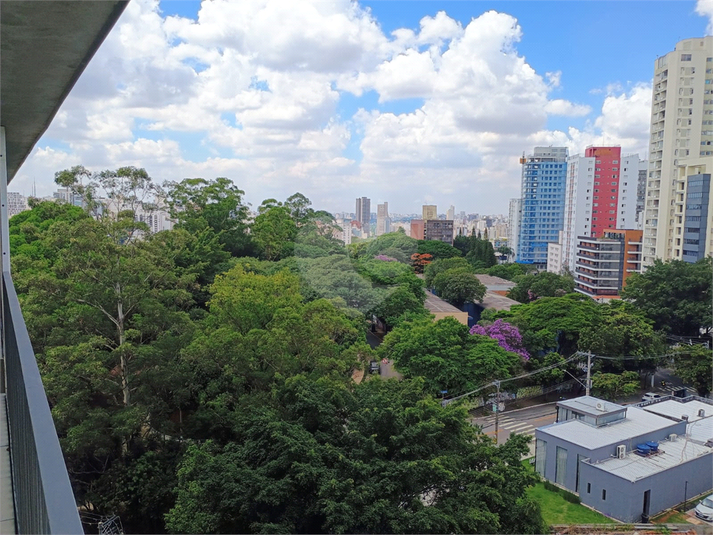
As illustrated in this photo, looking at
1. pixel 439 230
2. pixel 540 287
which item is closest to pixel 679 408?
pixel 540 287

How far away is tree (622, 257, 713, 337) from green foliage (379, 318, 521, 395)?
15.5 feet

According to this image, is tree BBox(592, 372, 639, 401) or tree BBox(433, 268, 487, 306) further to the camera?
tree BBox(433, 268, 487, 306)

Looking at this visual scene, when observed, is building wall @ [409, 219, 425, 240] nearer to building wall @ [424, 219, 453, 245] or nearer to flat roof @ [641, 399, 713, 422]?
building wall @ [424, 219, 453, 245]

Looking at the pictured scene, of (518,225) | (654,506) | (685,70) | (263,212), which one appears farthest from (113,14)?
(518,225)

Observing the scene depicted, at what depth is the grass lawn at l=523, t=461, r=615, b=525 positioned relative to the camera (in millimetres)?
5574

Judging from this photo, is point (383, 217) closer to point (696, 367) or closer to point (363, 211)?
point (363, 211)

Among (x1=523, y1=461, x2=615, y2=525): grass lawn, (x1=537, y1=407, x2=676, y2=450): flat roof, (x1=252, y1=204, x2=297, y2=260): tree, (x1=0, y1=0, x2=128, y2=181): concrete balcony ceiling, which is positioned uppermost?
(x1=0, y1=0, x2=128, y2=181): concrete balcony ceiling

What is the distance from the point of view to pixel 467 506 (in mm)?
3613

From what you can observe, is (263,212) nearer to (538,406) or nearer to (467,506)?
(538,406)

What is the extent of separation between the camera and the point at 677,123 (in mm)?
15586

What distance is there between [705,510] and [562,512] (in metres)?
1.42

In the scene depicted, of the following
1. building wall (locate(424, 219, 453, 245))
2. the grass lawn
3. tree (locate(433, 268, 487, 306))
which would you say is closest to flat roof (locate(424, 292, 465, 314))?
tree (locate(433, 268, 487, 306))

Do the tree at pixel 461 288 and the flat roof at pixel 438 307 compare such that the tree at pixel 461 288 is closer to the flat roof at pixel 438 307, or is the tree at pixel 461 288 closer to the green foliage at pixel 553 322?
the flat roof at pixel 438 307

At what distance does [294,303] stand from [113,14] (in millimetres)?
5610
